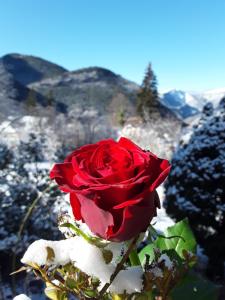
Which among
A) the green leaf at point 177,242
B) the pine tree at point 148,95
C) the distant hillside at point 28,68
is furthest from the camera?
the distant hillside at point 28,68

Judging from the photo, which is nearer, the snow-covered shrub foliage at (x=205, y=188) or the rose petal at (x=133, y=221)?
the rose petal at (x=133, y=221)

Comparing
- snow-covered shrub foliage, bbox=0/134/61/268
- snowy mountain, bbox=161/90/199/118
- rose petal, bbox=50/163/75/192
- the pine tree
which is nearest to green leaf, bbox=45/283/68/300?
rose petal, bbox=50/163/75/192

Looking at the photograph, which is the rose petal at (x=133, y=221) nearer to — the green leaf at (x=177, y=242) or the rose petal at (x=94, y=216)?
the rose petal at (x=94, y=216)

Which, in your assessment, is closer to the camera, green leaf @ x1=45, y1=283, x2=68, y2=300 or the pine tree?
green leaf @ x1=45, y1=283, x2=68, y2=300

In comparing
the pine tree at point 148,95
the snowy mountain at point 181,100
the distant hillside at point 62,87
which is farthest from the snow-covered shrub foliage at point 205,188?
the snowy mountain at point 181,100

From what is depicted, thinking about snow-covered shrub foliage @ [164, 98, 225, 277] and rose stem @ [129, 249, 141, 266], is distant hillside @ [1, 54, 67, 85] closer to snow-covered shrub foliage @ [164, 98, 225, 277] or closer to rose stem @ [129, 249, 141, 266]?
snow-covered shrub foliage @ [164, 98, 225, 277]

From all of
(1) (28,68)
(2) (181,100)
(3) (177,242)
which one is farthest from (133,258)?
(2) (181,100)
